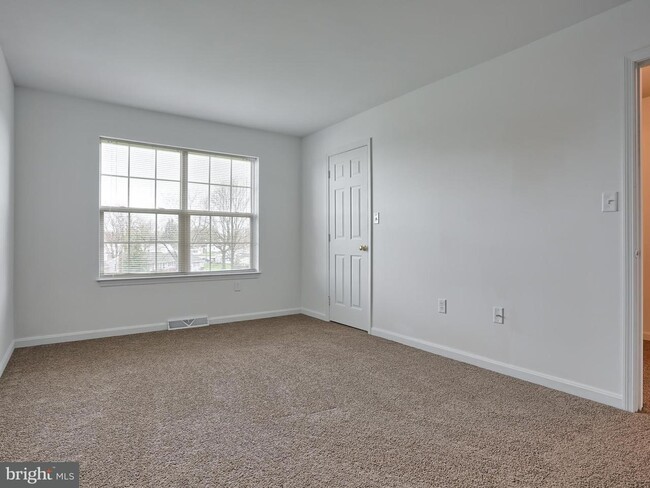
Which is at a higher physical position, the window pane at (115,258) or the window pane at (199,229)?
the window pane at (199,229)

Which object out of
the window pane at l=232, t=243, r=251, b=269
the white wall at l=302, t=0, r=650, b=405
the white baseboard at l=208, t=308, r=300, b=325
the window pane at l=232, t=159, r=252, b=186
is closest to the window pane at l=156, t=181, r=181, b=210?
the window pane at l=232, t=159, r=252, b=186

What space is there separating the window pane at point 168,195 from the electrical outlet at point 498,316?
3.55m

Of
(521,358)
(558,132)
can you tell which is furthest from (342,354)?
(558,132)

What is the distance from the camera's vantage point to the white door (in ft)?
14.4

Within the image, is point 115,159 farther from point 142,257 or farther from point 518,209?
point 518,209

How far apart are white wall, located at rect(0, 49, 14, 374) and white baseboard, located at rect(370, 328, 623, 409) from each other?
3418 mm

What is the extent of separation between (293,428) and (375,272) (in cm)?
236

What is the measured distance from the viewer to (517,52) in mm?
2969

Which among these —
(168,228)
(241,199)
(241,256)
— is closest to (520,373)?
(241,256)

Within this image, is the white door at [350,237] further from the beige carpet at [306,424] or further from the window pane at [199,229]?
the window pane at [199,229]

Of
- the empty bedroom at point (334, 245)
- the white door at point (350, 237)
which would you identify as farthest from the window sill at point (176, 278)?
the white door at point (350, 237)

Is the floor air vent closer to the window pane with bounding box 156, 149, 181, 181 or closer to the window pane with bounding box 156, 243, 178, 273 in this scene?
the window pane with bounding box 156, 243, 178, 273

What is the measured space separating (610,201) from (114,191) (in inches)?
175

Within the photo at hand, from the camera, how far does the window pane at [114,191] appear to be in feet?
13.8
